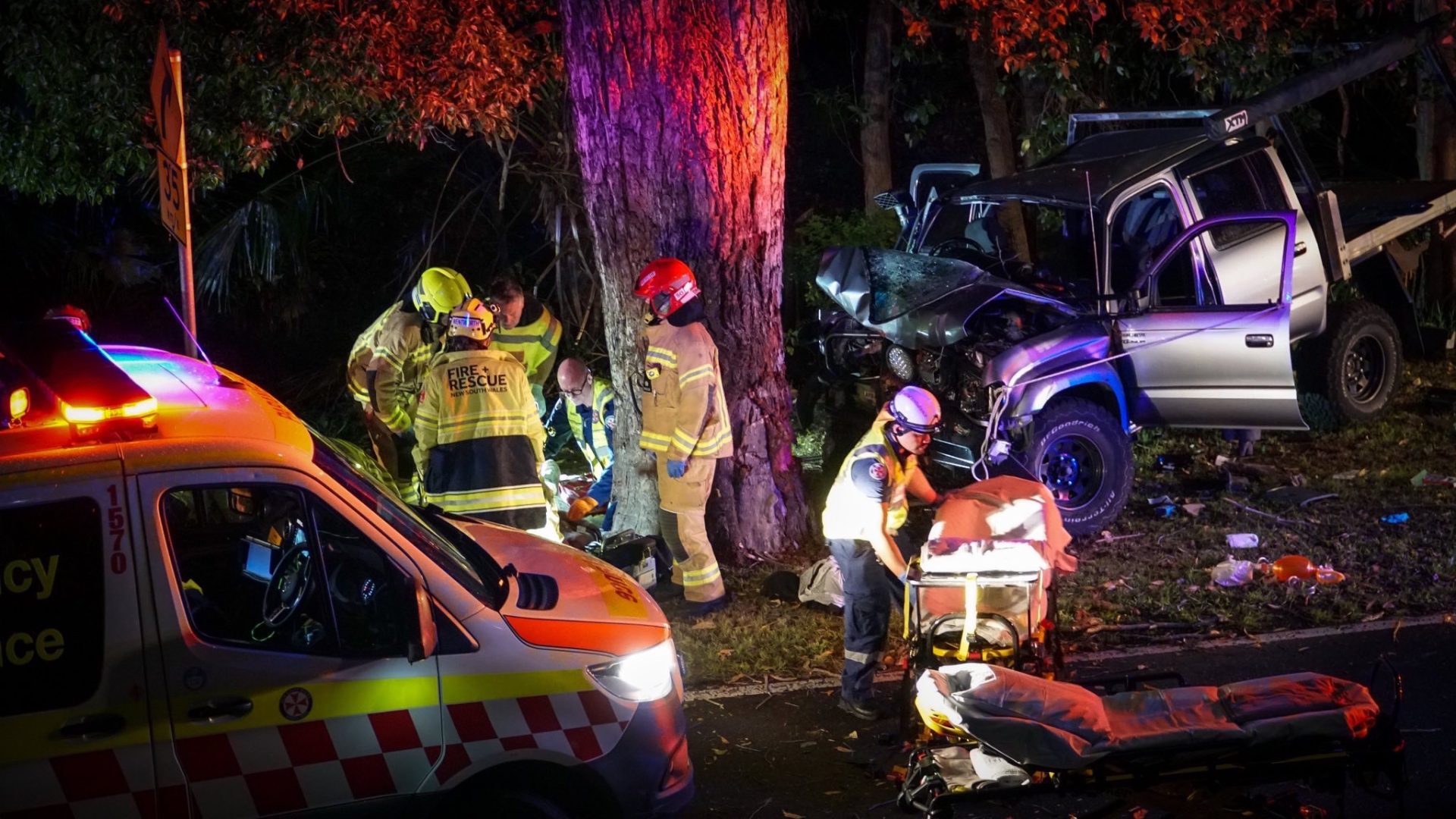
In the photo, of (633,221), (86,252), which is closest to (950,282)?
(633,221)

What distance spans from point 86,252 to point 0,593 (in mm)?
11487

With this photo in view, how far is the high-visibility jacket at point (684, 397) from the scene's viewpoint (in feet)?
25.0

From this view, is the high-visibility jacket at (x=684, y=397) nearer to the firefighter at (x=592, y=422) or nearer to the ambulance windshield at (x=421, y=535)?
the firefighter at (x=592, y=422)

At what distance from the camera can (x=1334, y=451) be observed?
1054cm

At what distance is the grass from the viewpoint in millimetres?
7359

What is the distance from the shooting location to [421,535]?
457 cm

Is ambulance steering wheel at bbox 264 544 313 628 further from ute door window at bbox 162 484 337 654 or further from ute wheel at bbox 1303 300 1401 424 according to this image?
ute wheel at bbox 1303 300 1401 424

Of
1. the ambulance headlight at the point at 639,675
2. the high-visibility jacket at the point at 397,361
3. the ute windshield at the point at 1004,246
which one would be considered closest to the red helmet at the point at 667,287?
the high-visibility jacket at the point at 397,361

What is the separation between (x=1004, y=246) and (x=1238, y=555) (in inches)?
112

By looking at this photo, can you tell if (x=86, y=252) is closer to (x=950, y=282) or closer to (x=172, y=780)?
(x=950, y=282)

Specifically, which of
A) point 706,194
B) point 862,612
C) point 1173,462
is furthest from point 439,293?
point 1173,462

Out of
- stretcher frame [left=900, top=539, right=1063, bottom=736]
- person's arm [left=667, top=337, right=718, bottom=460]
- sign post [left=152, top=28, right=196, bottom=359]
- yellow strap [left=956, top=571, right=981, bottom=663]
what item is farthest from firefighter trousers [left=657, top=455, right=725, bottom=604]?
sign post [left=152, top=28, right=196, bottom=359]

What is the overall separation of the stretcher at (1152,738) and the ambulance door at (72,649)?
2.50 meters

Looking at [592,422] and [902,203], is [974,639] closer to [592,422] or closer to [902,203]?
[592,422]
